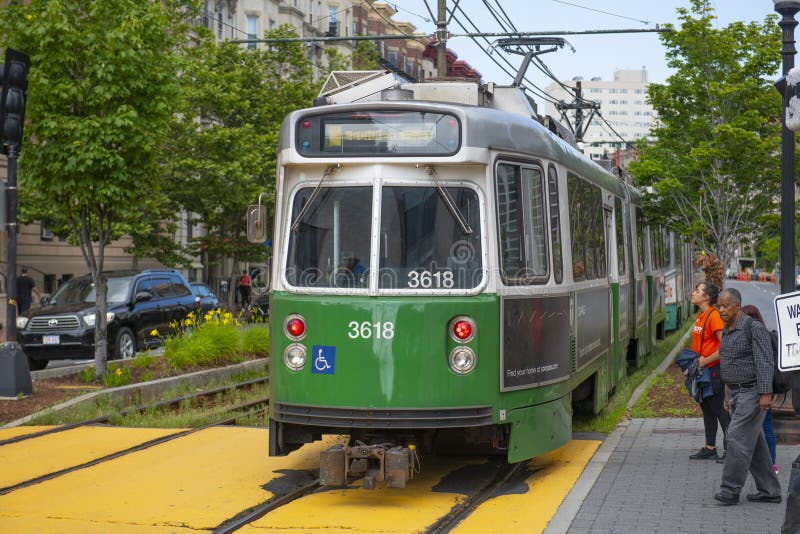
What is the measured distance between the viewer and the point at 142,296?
849 inches

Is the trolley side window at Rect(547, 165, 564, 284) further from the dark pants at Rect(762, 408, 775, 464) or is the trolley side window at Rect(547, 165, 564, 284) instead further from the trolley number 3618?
the dark pants at Rect(762, 408, 775, 464)

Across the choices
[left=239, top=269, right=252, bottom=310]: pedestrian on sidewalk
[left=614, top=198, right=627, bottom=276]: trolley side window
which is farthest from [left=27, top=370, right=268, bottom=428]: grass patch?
[left=239, top=269, right=252, bottom=310]: pedestrian on sidewalk

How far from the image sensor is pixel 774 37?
1894 cm

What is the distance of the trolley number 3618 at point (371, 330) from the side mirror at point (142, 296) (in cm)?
1389

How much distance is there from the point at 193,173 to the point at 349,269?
28.6 m

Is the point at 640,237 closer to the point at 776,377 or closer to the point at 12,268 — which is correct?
the point at 12,268

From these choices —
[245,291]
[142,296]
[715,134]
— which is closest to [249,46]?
[245,291]

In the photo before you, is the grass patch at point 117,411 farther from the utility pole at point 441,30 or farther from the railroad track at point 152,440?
the utility pole at point 441,30

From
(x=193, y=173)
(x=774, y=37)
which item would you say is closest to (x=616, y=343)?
(x=774, y=37)

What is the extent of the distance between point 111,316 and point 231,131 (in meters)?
15.8

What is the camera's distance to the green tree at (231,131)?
3591 cm

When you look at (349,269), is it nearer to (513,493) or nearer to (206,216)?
(513,493)

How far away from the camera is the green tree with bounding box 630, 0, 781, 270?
61.7ft

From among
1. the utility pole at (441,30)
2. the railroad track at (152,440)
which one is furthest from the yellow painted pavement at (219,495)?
the utility pole at (441,30)
